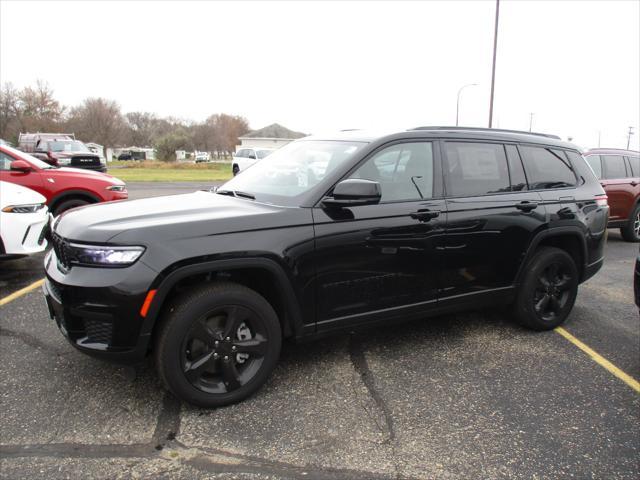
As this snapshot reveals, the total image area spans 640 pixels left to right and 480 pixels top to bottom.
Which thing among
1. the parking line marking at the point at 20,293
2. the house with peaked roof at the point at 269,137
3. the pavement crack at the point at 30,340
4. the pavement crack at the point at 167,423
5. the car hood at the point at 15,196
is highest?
the house with peaked roof at the point at 269,137

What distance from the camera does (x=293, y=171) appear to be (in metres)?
3.65

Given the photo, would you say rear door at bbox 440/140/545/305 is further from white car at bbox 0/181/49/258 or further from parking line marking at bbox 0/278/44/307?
white car at bbox 0/181/49/258

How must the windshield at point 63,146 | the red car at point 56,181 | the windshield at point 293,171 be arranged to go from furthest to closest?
the windshield at point 63,146
the red car at point 56,181
the windshield at point 293,171

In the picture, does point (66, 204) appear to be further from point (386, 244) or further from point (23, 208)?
point (386, 244)

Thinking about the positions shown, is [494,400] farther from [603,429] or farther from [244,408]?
[244,408]

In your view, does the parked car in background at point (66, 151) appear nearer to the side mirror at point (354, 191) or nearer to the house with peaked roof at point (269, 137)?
the side mirror at point (354, 191)

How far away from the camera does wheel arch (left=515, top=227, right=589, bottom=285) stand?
4.12 m

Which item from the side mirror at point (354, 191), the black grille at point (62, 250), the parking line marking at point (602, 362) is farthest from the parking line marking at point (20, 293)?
the parking line marking at point (602, 362)

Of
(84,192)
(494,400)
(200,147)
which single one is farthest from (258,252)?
(200,147)

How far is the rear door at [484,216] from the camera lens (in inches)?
145

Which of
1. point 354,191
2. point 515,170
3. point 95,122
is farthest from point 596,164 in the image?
point 95,122

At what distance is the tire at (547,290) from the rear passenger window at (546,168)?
613 mm

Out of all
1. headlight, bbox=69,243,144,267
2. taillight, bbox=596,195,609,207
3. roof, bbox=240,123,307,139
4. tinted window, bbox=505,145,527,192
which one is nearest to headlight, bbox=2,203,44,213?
headlight, bbox=69,243,144,267

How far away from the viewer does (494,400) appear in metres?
3.16
